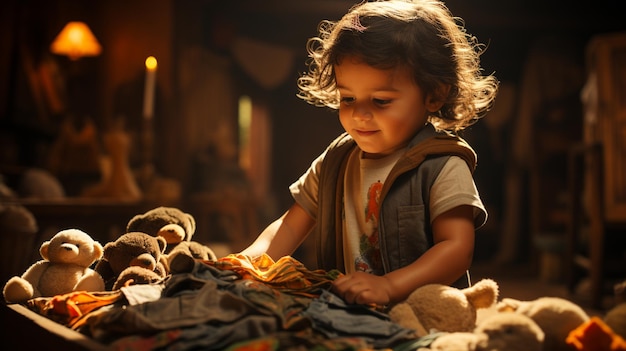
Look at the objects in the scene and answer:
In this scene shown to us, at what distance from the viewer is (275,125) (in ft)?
24.2

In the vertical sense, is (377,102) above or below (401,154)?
above

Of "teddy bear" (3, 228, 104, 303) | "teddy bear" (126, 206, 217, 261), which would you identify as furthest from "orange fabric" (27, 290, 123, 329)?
"teddy bear" (126, 206, 217, 261)

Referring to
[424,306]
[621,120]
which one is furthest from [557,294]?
[424,306]

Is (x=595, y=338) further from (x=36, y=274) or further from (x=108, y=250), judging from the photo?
(x=36, y=274)

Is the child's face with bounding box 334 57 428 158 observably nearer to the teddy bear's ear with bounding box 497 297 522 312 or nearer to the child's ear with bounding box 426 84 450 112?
the child's ear with bounding box 426 84 450 112

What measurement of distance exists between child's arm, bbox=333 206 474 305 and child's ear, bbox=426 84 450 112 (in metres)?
0.22

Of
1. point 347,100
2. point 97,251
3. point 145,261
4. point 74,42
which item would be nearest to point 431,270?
point 347,100

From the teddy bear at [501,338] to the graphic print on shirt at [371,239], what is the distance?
1.39 feet

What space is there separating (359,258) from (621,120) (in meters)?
2.47

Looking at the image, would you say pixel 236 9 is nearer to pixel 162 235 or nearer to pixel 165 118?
pixel 165 118

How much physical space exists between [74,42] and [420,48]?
376 centimetres

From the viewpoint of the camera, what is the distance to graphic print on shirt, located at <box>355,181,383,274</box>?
125 centimetres

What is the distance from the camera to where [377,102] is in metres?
1.16

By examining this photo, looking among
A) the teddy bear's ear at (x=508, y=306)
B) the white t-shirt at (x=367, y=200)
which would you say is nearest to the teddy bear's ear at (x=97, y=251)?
the white t-shirt at (x=367, y=200)
